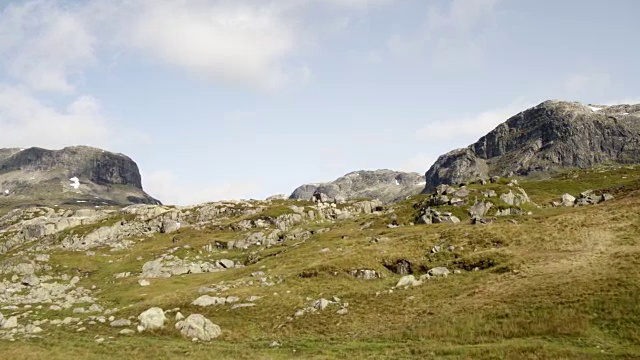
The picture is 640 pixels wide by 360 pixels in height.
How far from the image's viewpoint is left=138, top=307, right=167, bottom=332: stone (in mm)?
44500

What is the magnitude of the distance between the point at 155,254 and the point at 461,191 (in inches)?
3013

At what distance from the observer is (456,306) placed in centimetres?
3969

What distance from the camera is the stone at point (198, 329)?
40938 mm

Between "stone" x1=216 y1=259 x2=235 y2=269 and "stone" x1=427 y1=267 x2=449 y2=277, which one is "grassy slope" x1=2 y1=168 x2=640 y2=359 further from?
"stone" x1=216 y1=259 x2=235 y2=269

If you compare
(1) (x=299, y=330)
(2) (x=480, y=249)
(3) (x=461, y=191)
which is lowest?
(1) (x=299, y=330)

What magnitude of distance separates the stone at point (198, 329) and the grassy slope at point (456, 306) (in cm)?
99

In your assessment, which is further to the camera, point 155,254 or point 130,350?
point 155,254

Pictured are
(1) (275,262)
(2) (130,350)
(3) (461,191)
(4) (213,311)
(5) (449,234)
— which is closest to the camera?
(2) (130,350)

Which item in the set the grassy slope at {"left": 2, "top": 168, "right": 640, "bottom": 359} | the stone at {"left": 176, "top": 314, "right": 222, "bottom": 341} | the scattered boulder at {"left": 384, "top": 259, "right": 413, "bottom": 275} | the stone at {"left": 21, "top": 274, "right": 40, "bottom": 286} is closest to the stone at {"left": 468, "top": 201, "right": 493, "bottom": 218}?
the grassy slope at {"left": 2, "top": 168, "right": 640, "bottom": 359}

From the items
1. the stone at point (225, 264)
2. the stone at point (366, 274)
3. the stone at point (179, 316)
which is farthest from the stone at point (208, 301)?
the stone at point (225, 264)

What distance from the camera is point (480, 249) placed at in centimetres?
5806

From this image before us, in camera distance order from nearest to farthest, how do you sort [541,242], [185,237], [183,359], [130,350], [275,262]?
[183,359] → [130,350] → [541,242] → [275,262] → [185,237]

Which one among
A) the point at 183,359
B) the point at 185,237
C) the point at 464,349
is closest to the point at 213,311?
the point at 183,359

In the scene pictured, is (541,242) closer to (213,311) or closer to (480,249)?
(480,249)
